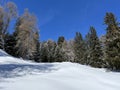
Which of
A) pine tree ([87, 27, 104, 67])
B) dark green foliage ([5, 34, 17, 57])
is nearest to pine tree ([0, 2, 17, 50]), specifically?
dark green foliage ([5, 34, 17, 57])

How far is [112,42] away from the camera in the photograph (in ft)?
76.3

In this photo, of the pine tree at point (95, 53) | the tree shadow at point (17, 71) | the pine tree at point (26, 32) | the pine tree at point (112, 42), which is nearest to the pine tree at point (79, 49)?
the pine tree at point (95, 53)

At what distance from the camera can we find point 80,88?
354 inches

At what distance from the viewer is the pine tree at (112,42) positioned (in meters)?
21.9

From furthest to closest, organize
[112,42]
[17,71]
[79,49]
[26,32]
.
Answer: [79,49] → [26,32] → [112,42] → [17,71]

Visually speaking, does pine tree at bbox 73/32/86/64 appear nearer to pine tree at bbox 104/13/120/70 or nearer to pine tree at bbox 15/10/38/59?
pine tree at bbox 15/10/38/59

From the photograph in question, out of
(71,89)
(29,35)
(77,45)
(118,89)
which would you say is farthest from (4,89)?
(77,45)

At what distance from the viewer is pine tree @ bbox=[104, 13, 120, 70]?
21925mm

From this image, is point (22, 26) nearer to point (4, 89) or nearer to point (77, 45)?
point (77, 45)

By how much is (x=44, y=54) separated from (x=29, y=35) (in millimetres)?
15061

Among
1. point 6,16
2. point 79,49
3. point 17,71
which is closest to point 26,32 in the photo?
point 6,16

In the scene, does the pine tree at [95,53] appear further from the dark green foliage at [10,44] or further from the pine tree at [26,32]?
the dark green foliage at [10,44]

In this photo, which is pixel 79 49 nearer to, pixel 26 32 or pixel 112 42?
pixel 26 32

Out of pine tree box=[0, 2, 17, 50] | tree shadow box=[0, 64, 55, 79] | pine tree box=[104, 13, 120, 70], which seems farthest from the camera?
pine tree box=[0, 2, 17, 50]
